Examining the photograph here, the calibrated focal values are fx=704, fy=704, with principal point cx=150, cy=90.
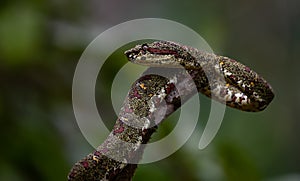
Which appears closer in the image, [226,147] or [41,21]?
[226,147]

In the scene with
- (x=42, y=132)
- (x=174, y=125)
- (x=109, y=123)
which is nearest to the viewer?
(x=174, y=125)

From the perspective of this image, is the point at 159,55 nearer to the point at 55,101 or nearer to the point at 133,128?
the point at 133,128

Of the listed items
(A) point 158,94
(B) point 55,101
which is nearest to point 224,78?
(A) point 158,94

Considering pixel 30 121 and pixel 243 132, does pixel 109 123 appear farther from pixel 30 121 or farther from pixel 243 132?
pixel 243 132

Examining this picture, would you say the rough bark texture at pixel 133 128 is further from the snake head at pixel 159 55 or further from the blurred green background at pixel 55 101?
the blurred green background at pixel 55 101

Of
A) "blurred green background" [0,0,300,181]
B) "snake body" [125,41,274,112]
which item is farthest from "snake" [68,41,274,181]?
"blurred green background" [0,0,300,181]

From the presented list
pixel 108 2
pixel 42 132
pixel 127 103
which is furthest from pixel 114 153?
pixel 108 2

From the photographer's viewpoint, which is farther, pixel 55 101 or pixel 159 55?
pixel 55 101

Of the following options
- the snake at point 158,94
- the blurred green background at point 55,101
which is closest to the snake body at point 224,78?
the snake at point 158,94
